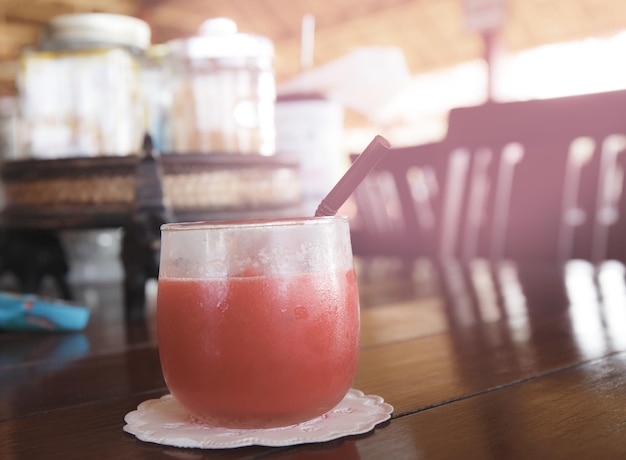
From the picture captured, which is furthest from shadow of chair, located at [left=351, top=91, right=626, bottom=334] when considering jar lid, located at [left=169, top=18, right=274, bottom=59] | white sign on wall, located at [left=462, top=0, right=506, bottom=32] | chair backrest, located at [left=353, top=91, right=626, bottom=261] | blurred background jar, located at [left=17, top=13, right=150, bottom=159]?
white sign on wall, located at [left=462, top=0, right=506, bottom=32]

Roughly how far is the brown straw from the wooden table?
0.49 ft

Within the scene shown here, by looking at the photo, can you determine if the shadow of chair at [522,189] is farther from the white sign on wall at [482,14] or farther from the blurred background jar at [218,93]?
the white sign on wall at [482,14]

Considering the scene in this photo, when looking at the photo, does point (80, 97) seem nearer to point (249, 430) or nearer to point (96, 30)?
point (96, 30)

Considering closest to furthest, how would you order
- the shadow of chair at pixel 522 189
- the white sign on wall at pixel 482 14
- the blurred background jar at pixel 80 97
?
the blurred background jar at pixel 80 97 → the shadow of chair at pixel 522 189 → the white sign on wall at pixel 482 14

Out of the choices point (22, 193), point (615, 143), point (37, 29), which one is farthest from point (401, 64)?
point (37, 29)

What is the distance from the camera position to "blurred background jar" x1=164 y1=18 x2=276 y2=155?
132 cm

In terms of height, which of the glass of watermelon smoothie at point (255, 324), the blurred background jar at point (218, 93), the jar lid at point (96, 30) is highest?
the jar lid at point (96, 30)

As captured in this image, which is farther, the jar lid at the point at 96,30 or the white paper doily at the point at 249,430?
the jar lid at the point at 96,30

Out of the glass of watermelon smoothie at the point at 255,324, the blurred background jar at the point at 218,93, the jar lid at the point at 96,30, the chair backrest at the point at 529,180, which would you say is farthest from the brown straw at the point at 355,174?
the chair backrest at the point at 529,180

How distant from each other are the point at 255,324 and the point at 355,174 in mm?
130

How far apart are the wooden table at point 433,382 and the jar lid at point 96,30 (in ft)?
1.66

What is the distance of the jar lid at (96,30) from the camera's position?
1.32 metres

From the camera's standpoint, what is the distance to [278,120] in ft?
5.30

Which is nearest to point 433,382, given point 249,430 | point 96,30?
point 249,430
